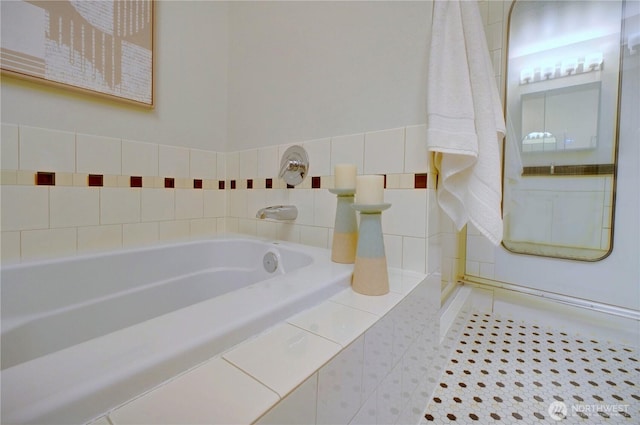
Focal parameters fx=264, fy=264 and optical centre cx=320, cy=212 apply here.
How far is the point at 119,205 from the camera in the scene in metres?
1.14

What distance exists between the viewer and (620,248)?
1123 mm

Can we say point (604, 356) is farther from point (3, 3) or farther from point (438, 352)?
point (3, 3)

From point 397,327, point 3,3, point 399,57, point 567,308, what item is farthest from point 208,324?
point 567,308

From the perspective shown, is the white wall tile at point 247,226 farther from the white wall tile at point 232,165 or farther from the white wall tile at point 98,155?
the white wall tile at point 98,155

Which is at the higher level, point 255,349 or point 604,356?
point 255,349

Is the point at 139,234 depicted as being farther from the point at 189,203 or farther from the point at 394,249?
the point at 394,249

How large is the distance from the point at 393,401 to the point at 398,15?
3.78 ft

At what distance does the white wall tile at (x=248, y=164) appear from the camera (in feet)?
4.58

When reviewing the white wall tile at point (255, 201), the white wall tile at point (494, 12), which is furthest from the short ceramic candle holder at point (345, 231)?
the white wall tile at point (494, 12)

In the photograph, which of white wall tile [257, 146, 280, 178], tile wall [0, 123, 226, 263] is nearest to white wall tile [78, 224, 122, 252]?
tile wall [0, 123, 226, 263]

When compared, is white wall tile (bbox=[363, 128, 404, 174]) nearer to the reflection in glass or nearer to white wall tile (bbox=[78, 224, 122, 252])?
the reflection in glass

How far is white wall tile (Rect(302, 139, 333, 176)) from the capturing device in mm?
1090

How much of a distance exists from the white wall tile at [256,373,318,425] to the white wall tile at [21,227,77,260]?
1072mm

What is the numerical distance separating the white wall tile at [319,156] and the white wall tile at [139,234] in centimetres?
80
